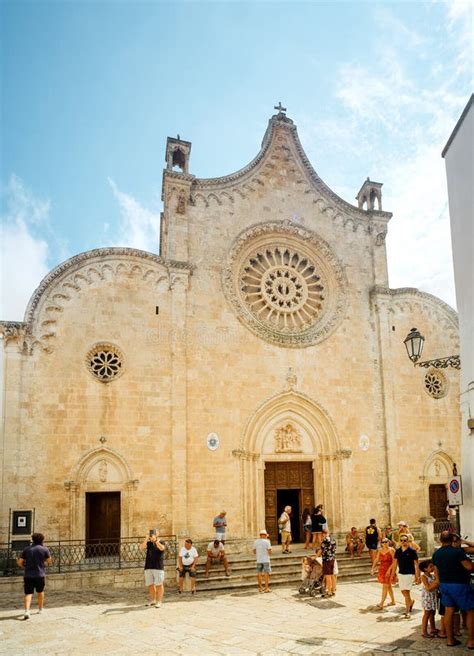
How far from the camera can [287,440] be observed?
19625mm

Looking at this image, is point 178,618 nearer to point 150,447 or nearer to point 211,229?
point 150,447

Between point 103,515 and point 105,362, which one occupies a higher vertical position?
point 105,362

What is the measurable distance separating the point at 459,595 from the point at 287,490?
12.1 m

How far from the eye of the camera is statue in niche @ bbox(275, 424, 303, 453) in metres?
19.5

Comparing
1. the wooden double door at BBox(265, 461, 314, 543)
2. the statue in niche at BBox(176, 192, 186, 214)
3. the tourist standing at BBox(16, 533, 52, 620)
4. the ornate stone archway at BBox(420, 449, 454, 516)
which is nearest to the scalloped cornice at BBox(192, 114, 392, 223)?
the statue in niche at BBox(176, 192, 186, 214)

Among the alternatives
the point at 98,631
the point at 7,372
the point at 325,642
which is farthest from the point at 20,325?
the point at 325,642

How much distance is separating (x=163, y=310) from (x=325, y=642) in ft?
38.8

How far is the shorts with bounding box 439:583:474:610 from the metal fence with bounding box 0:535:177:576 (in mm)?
9105

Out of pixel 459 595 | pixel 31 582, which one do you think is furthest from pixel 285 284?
pixel 459 595

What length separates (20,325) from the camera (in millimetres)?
16922

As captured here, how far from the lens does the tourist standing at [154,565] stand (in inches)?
469

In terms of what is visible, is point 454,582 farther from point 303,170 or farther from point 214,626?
point 303,170

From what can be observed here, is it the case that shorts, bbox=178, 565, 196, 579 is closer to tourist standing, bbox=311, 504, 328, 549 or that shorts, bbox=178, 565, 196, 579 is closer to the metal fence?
the metal fence

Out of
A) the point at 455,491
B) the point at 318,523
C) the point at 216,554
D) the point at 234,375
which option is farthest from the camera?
the point at 234,375
